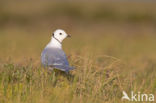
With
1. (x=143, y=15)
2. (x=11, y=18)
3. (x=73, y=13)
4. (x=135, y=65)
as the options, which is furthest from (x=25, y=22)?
(x=135, y=65)

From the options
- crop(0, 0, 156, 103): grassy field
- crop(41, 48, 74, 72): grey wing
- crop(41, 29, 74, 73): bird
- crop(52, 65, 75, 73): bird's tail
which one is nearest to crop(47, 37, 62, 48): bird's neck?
crop(41, 29, 74, 73): bird

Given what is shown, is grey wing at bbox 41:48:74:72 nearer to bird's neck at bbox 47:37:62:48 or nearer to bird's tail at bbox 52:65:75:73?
bird's tail at bbox 52:65:75:73

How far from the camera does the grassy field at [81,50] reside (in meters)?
6.66

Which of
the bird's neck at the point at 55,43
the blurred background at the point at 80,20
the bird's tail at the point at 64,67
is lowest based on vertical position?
the bird's tail at the point at 64,67

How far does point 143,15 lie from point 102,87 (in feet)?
54.2

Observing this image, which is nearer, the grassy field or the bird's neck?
the grassy field

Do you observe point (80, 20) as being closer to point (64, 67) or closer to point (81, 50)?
point (81, 50)

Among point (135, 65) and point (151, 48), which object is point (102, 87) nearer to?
point (135, 65)

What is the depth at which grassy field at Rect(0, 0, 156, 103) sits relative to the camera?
21.8ft

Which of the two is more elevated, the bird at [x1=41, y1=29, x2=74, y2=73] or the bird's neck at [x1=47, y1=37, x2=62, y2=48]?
the bird's neck at [x1=47, y1=37, x2=62, y2=48]

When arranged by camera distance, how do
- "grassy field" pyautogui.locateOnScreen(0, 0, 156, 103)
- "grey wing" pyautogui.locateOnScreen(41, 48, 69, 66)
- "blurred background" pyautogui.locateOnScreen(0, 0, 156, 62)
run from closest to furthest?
"grassy field" pyautogui.locateOnScreen(0, 0, 156, 103) → "grey wing" pyautogui.locateOnScreen(41, 48, 69, 66) → "blurred background" pyautogui.locateOnScreen(0, 0, 156, 62)

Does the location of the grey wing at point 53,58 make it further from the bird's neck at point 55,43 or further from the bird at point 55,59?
the bird's neck at point 55,43

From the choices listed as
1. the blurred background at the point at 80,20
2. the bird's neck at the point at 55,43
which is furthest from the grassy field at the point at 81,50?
the bird's neck at the point at 55,43

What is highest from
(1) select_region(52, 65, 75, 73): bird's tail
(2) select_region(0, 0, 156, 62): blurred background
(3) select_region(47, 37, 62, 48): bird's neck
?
(2) select_region(0, 0, 156, 62): blurred background
